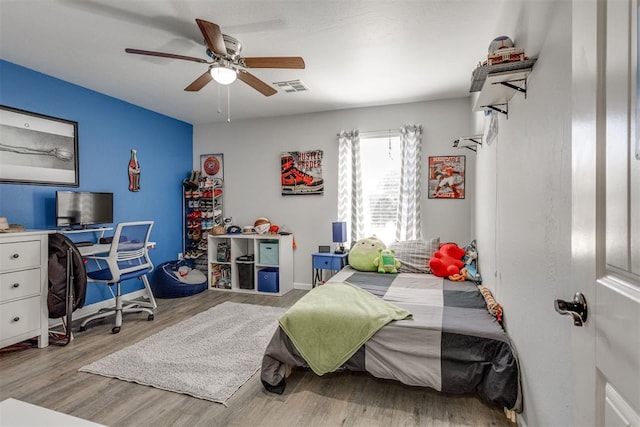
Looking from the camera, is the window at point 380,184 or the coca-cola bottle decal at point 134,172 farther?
the window at point 380,184

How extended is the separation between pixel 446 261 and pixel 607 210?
2.85 meters

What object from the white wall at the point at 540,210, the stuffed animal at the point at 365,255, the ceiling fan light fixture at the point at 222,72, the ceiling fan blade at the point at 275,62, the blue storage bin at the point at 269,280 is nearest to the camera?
the white wall at the point at 540,210

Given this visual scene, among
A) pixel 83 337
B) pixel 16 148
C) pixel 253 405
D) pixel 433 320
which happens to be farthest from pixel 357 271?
pixel 16 148

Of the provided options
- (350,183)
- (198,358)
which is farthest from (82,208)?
(350,183)

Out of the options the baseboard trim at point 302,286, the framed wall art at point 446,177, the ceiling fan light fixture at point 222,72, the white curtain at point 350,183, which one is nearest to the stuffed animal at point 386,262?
the white curtain at point 350,183

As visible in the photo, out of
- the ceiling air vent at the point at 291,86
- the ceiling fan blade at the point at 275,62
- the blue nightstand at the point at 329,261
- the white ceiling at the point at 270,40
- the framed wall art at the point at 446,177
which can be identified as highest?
the ceiling air vent at the point at 291,86

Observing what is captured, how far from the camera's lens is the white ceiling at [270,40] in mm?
2189

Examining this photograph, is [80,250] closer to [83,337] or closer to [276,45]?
[83,337]

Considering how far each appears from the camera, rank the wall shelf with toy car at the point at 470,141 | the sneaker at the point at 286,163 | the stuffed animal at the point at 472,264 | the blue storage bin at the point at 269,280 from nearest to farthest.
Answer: the wall shelf with toy car at the point at 470,141 → the stuffed animal at the point at 472,264 → the blue storage bin at the point at 269,280 → the sneaker at the point at 286,163

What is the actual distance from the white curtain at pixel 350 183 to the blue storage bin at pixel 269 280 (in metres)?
1.16

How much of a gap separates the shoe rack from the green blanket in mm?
3285

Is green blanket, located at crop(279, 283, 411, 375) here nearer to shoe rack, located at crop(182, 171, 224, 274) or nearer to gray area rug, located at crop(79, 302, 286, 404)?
gray area rug, located at crop(79, 302, 286, 404)

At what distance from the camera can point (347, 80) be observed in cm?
345

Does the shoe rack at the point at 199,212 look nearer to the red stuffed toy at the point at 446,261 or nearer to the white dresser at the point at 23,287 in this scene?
the white dresser at the point at 23,287
